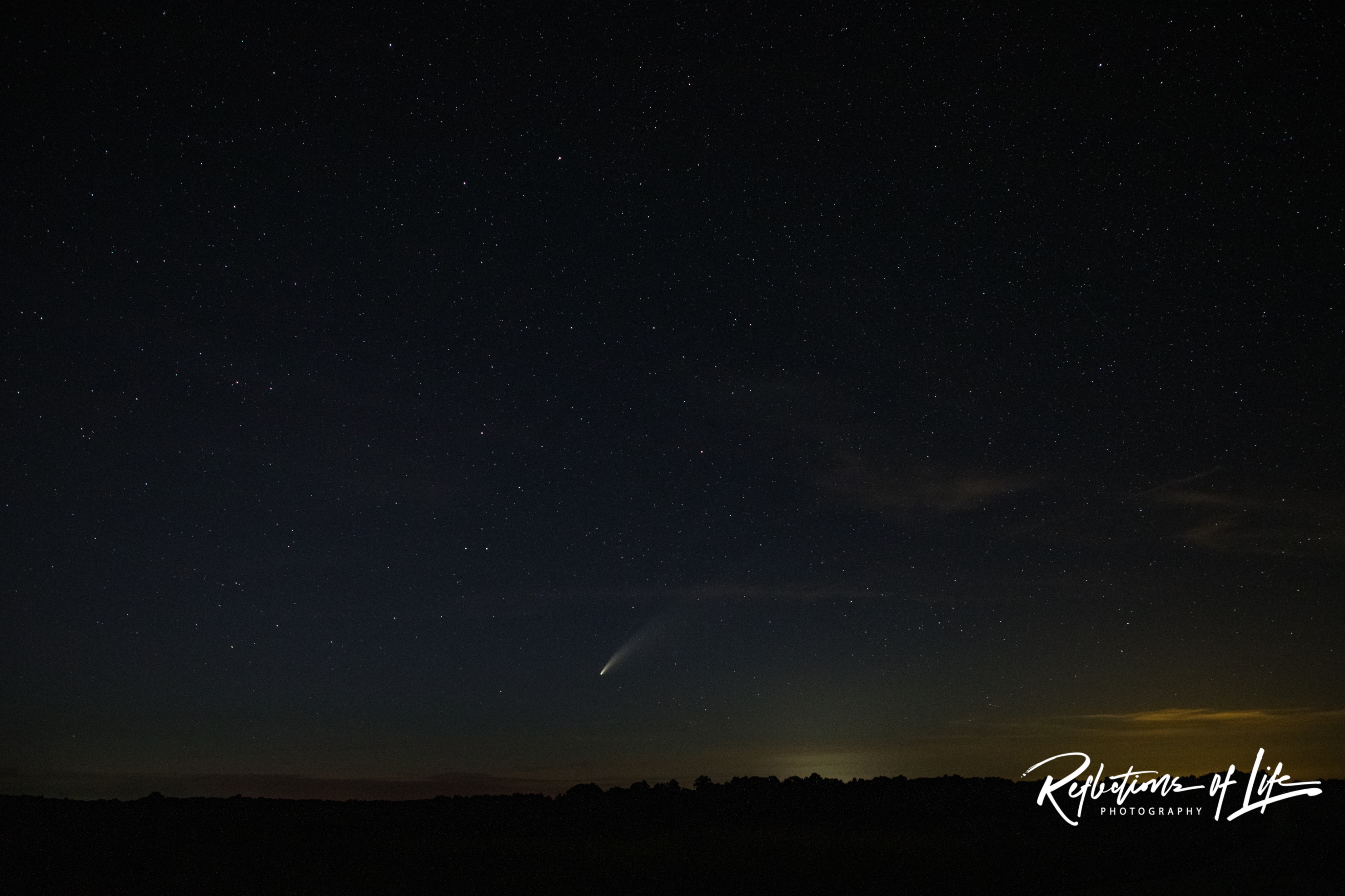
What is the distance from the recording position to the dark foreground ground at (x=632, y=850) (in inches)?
652

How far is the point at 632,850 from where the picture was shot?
2097 centimetres

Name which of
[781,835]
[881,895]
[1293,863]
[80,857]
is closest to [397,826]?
[80,857]

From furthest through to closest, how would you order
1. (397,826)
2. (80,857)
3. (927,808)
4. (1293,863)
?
(927,808) < (397,826) < (80,857) < (1293,863)

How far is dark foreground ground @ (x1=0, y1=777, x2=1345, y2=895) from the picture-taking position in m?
16.6

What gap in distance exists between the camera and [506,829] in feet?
86.6

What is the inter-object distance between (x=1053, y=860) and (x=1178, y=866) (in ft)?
7.56

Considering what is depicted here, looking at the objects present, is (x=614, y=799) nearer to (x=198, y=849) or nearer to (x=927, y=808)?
(x=927, y=808)

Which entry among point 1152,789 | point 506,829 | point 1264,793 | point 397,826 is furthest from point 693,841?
point 1264,793

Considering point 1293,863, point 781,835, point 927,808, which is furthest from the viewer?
point 927,808

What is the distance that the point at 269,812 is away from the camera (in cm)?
2931

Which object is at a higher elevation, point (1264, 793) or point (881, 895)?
point (1264, 793)

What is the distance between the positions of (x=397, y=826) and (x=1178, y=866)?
2001cm

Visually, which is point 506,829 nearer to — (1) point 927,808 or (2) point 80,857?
(2) point 80,857

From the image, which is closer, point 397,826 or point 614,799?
point 397,826
